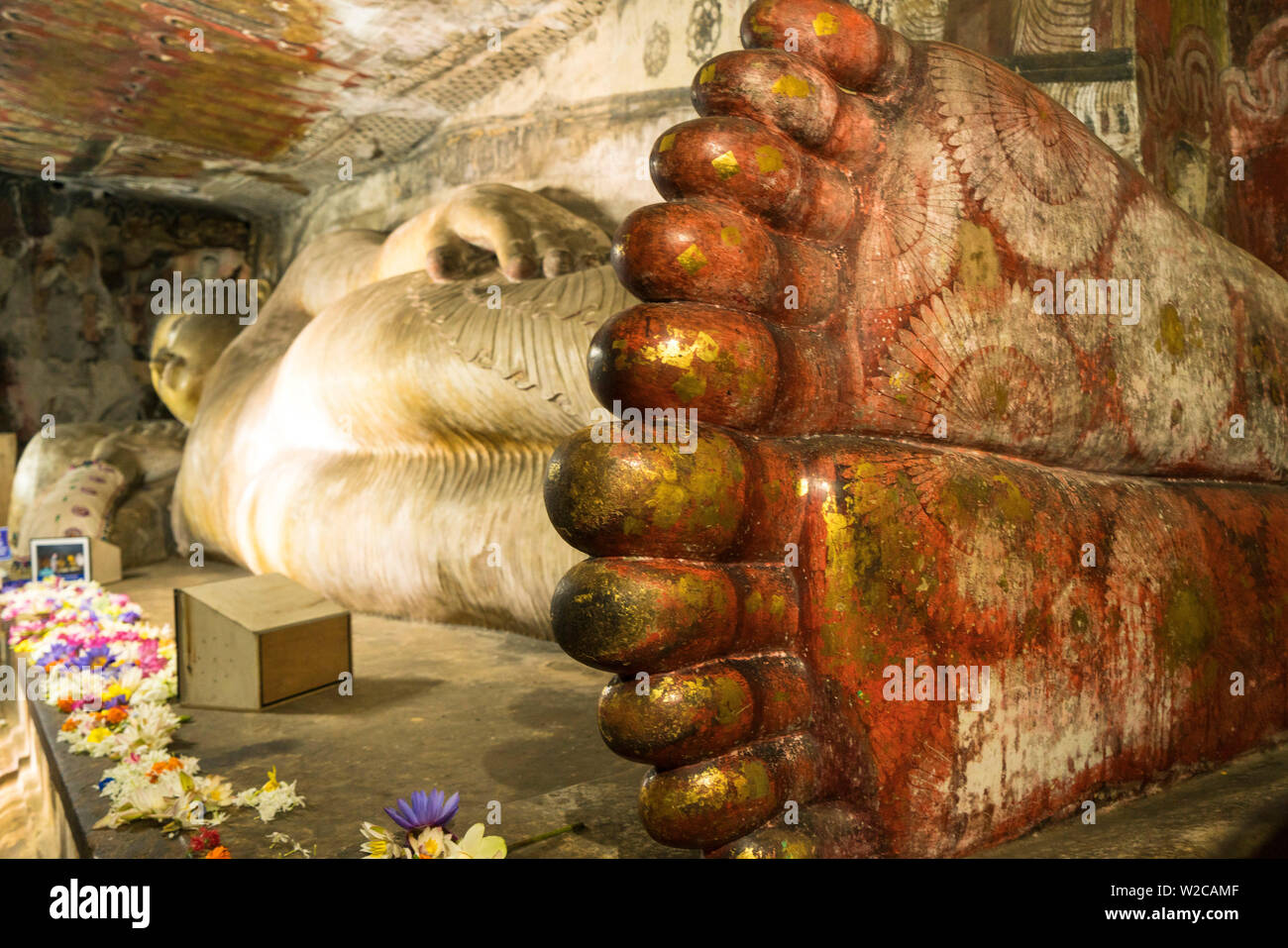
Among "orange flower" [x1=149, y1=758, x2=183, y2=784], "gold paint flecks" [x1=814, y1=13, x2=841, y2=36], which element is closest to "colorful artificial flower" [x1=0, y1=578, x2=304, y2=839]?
"orange flower" [x1=149, y1=758, x2=183, y2=784]

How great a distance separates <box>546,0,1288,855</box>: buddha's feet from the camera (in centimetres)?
79

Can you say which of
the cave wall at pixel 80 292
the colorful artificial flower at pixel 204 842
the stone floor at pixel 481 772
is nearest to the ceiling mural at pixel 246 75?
the cave wall at pixel 80 292

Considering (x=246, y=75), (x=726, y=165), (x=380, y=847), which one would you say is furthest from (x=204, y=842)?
(x=246, y=75)

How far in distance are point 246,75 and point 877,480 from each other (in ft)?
12.4

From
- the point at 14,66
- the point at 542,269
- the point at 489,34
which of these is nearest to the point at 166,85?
the point at 14,66

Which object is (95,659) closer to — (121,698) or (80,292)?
(121,698)

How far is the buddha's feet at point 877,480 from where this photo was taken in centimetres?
79

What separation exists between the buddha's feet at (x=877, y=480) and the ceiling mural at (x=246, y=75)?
8.99 ft

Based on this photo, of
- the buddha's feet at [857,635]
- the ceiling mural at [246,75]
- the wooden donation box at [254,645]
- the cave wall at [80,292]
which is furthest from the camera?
the cave wall at [80,292]

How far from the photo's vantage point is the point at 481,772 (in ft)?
4.06

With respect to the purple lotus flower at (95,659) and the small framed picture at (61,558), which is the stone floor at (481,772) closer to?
the purple lotus flower at (95,659)

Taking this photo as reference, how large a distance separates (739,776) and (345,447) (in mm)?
1919

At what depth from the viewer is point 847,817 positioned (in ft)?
2.83
